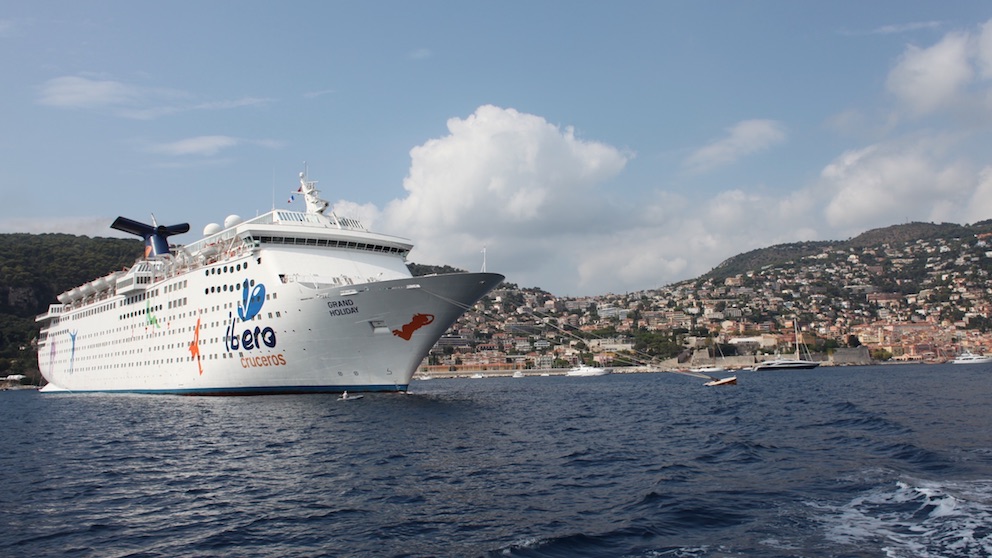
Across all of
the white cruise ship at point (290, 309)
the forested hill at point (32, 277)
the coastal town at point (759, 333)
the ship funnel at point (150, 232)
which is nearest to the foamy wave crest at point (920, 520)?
the white cruise ship at point (290, 309)

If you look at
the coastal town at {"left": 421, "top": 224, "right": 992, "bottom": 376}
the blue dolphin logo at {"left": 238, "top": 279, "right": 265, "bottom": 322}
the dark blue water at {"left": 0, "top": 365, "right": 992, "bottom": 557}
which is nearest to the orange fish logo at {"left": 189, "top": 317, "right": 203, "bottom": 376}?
the blue dolphin logo at {"left": 238, "top": 279, "right": 265, "bottom": 322}

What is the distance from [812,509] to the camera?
11.9 meters

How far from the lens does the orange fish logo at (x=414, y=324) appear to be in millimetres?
32766

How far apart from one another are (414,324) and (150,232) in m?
37.3

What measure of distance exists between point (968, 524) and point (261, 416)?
24.4 m

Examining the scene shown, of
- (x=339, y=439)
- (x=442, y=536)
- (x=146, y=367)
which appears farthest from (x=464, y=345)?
(x=442, y=536)

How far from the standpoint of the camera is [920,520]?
11.2 meters

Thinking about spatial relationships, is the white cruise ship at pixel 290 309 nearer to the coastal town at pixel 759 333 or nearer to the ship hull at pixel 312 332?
the ship hull at pixel 312 332

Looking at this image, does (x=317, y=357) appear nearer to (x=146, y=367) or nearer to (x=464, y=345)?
(x=146, y=367)

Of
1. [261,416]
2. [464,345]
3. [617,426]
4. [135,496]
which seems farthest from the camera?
[464,345]

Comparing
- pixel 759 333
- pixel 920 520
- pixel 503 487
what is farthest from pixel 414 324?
pixel 759 333

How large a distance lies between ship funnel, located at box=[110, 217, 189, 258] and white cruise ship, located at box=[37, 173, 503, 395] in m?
11.6

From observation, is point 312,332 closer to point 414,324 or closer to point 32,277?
point 414,324

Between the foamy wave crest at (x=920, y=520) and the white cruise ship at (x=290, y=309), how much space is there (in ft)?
69.8
